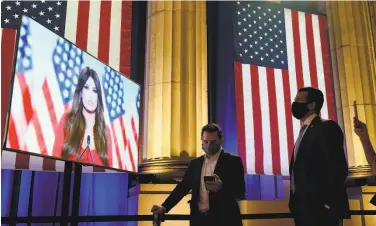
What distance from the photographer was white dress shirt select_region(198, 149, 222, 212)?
2.61m

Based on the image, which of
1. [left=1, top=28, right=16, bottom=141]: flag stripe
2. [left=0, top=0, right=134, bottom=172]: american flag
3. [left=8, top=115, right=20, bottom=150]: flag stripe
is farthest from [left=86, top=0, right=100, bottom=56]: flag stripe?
[left=8, top=115, right=20, bottom=150]: flag stripe

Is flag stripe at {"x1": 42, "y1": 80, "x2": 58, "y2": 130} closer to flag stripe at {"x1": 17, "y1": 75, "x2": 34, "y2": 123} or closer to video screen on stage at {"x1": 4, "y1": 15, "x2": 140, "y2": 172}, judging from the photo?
video screen on stage at {"x1": 4, "y1": 15, "x2": 140, "y2": 172}

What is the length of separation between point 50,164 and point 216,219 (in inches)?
113

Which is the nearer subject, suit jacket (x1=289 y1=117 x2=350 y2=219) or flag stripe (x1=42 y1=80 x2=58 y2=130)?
suit jacket (x1=289 y1=117 x2=350 y2=219)

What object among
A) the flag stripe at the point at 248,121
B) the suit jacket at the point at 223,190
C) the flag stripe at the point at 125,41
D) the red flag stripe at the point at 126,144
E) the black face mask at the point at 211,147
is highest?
the flag stripe at the point at 125,41

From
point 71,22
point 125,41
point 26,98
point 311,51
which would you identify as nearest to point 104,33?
point 125,41

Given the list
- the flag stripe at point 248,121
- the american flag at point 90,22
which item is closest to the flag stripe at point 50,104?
the american flag at point 90,22

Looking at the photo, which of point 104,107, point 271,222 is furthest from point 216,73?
point 104,107

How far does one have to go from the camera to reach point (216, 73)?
673cm

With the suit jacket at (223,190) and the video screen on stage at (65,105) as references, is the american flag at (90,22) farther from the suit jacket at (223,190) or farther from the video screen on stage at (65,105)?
the suit jacket at (223,190)

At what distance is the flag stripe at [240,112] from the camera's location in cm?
647

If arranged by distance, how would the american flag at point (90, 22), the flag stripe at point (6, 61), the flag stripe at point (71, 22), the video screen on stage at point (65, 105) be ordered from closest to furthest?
the video screen on stage at point (65, 105) → the flag stripe at point (6, 61) → the american flag at point (90, 22) → the flag stripe at point (71, 22)

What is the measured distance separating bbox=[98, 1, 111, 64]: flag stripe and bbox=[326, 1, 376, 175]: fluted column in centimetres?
461

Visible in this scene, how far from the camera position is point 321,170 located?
2.26 meters
